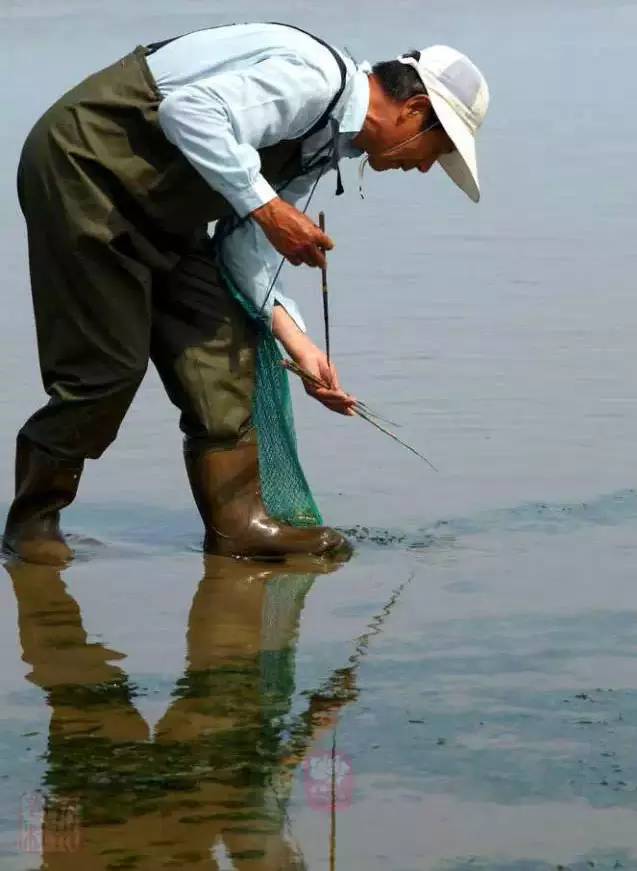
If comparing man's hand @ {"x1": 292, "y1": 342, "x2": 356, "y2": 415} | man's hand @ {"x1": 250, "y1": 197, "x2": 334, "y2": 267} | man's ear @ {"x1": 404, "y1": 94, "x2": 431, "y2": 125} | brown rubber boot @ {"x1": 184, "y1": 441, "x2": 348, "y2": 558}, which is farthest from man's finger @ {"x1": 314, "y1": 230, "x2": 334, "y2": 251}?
brown rubber boot @ {"x1": 184, "y1": 441, "x2": 348, "y2": 558}

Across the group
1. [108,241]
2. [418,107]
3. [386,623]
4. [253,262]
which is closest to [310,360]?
[253,262]

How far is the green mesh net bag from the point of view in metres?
5.77

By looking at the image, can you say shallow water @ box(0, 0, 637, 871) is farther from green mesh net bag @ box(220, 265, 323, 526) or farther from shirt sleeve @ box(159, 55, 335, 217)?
shirt sleeve @ box(159, 55, 335, 217)

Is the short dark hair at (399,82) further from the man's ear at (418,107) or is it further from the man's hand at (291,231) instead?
the man's hand at (291,231)

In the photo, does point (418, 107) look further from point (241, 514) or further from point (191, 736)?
point (191, 736)

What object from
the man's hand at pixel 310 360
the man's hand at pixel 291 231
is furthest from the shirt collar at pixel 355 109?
the man's hand at pixel 310 360

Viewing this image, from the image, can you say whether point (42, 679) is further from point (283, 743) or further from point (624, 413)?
point (624, 413)

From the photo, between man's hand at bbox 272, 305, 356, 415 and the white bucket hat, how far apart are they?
610 millimetres

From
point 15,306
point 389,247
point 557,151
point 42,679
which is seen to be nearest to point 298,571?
point 42,679

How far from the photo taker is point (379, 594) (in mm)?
5309

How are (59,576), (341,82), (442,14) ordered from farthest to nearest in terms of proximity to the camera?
(442,14) → (59,576) → (341,82)

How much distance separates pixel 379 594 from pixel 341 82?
1.25 meters

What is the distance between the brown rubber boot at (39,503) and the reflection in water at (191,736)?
0.72ft

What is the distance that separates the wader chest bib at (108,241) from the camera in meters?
5.21
